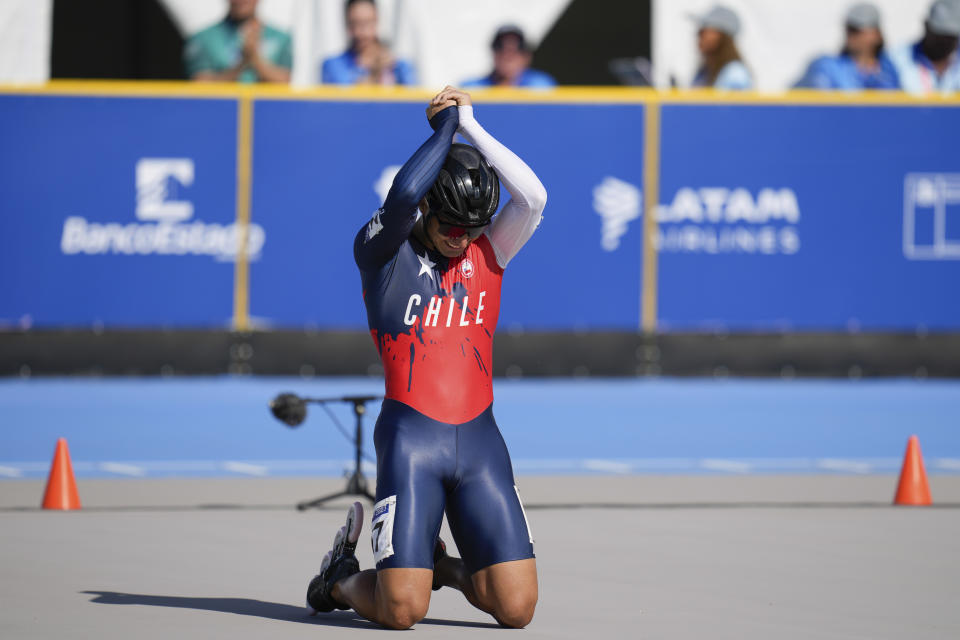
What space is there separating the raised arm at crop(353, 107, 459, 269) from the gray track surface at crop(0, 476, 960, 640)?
5.05 feet

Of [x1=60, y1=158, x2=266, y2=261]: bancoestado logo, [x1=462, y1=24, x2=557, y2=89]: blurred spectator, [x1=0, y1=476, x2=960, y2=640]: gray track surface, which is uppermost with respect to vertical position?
[x1=462, y1=24, x2=557, y2=89]: blurred spectator

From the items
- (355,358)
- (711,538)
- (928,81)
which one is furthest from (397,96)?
(711,538)

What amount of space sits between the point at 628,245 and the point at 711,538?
30.8 ft

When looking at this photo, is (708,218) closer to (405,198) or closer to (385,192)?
(385,192)

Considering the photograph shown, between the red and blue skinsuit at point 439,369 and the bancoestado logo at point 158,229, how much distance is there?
1127cm

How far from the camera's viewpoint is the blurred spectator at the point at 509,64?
18750 millimetres

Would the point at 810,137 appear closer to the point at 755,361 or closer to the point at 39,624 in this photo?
the point at 755,361

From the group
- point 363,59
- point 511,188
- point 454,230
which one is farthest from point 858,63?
point 454,230

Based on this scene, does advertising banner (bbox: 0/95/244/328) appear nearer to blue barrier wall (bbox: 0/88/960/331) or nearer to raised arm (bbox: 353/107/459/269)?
blue barrier wall (bbox: 0/88/960/331)

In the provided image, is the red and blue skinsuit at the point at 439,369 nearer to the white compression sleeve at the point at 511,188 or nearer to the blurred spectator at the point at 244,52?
the white compression sleeve at the point at 511,188

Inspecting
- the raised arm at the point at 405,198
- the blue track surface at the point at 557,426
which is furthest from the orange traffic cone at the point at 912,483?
the raised arm at the point at 405,198

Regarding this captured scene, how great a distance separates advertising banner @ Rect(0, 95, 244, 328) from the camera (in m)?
17.6

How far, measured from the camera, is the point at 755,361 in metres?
18.1

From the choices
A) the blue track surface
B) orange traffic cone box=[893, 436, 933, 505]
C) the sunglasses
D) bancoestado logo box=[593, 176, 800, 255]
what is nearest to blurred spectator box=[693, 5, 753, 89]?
bancoestado logo box=[593, 176, 800, 255]
